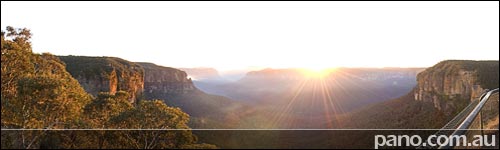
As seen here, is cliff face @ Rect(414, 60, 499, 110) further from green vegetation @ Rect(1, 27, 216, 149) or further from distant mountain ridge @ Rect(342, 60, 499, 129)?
green vegetation @ Rect(1, 27, 216, 149)

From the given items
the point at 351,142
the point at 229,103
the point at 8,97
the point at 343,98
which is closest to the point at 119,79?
the point at 229,103

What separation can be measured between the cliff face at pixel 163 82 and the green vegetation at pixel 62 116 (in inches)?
3764

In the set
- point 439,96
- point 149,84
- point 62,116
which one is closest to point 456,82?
point 439,96

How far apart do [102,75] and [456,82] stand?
56.9 m

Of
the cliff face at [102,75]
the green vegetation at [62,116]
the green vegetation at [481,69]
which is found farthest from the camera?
the cliff face at [102,75]

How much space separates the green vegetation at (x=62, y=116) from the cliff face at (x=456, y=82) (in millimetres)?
51340

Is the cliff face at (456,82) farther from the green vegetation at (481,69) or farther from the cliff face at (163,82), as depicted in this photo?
the cliff face at (163,82)

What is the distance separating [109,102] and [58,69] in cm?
288

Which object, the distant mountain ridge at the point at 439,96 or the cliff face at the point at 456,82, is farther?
the distant mountain ridge at the point at 439,96

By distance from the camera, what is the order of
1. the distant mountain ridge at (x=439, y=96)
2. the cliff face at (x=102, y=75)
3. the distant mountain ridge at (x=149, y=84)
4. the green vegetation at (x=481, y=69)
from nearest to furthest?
the green vegetation at (x=481, y=69) < the distant mountain ridge at (x=439, y=96) < the cliff face at (x=102, y=75) < the distant mountain ridge at (x=149, y=84)

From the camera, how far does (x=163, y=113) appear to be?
11820 mm

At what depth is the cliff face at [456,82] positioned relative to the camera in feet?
188

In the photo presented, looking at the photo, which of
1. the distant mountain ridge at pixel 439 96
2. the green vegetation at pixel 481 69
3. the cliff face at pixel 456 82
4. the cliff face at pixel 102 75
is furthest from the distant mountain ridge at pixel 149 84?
the green vegetation at pixel 481 69

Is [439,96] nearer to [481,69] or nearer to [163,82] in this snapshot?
[481,69]
